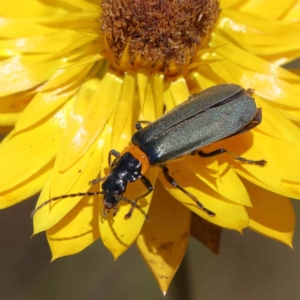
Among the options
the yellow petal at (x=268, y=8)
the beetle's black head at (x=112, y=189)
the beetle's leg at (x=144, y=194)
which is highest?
the yellow petal at (x=268, y=8)

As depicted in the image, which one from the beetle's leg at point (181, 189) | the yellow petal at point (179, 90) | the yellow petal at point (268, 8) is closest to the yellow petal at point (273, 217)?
the beetle's leg at point (181, 189)

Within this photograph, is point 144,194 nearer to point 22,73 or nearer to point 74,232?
point 74,232

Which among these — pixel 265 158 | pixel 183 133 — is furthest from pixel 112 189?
pixel 265 158

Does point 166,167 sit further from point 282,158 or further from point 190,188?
point 282,158

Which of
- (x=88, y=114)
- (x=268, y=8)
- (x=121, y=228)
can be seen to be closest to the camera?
(x=121, y=228)

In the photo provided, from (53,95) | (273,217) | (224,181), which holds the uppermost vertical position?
(53,95)

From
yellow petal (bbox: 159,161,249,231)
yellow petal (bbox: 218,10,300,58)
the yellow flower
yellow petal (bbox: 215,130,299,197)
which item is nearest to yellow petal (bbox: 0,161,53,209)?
the yellow flower

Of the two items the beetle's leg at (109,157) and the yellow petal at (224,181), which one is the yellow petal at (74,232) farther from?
the yellow petal at (224,181)
